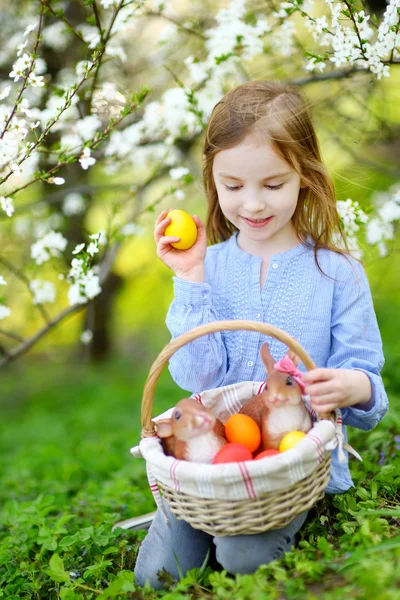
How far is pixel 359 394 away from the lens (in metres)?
1.93

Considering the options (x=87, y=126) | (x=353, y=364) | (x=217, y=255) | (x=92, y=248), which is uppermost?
(x=87, y=126)

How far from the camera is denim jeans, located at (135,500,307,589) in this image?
1.83 m

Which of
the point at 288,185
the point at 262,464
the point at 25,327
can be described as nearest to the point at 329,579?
the point at 262,464

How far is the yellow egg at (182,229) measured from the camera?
2199 millimetres

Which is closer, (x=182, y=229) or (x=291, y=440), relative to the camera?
(x=291, y=440)

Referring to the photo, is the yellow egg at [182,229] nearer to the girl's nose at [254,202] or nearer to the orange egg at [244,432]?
the girl's nose at [254,202]

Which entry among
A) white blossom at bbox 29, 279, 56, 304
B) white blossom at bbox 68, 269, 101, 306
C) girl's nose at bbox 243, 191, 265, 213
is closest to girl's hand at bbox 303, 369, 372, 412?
girl's nose at bbox 243, 191, 265, 213

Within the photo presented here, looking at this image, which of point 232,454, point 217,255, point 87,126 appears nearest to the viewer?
point 232,454

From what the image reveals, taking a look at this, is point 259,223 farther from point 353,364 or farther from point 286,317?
point 353,364

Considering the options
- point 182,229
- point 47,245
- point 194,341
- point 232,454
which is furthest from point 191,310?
point 47,245

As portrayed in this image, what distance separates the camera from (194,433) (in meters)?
1.84

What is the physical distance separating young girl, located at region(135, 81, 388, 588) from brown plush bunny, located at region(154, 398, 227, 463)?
1.13 ft

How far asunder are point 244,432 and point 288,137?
95 cm

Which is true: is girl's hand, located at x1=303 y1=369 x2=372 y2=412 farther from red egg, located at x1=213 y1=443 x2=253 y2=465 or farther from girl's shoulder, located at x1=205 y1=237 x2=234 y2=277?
girl's shoulder, located at x1=205 y1=237 x2=234 y2=277
